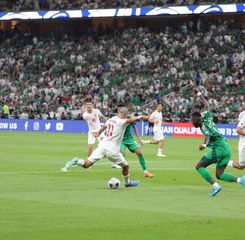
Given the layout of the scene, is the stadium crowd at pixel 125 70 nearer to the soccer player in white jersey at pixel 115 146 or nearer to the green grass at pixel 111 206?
the green grass at pixel 111 206

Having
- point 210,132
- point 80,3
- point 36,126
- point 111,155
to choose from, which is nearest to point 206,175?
point 210,132

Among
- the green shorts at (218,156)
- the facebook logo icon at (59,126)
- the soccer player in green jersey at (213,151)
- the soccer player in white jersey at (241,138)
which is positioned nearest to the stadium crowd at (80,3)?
the facebook logo icon at (59,126)

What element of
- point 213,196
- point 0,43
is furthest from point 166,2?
point 213,196

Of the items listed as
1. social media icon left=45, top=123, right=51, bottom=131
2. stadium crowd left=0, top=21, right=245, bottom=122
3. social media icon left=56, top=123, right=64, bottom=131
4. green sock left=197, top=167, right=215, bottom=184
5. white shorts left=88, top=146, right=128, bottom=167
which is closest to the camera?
green sock left=197, top=167, right=215, bottom=184

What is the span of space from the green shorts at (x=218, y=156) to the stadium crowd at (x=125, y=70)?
33.6 m

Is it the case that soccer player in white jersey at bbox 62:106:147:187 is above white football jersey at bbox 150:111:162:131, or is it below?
above

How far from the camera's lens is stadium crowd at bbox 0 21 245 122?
183ft

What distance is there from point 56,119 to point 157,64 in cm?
866

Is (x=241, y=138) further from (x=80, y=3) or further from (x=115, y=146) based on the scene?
(x=80, y=3)

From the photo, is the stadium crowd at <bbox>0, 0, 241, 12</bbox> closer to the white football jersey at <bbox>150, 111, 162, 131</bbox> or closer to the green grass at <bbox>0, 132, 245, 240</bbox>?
the white football jersey at <bbox>150, 111, 162, 131</bbox>

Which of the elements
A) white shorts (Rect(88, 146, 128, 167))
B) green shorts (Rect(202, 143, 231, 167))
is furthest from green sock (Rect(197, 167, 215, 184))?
white shorts (Rect(88, 146, 128, 167))

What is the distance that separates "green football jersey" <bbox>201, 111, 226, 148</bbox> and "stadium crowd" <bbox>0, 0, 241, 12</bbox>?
41.3m

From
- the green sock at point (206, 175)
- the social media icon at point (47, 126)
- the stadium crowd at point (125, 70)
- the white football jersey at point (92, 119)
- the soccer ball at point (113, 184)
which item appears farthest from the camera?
the social media icon at point (47, 126)

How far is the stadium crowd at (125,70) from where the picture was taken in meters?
55.8
